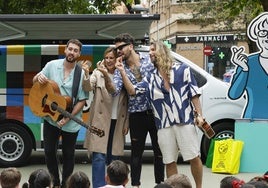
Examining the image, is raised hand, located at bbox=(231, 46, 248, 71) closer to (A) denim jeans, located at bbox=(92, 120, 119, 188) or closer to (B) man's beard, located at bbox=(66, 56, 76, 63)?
(A) denim jeans, located at bbox=(92, 120, 119, 188)

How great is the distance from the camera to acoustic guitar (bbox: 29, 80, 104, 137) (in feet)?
24.3

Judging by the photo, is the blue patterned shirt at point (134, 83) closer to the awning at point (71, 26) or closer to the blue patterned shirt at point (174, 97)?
the blue patterned shirt at point (174, 97)

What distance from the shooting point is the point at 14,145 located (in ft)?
34.6

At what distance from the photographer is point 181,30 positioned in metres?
45.1

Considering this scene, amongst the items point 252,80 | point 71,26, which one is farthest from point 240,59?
point 71,26

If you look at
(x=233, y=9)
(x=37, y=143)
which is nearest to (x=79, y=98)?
(x=37, y=143)

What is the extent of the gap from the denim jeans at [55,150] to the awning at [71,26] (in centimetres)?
297

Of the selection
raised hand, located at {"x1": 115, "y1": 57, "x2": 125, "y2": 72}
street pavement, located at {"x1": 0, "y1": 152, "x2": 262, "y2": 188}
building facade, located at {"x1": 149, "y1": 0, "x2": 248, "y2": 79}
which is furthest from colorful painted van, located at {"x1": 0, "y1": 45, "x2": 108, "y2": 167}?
building facade, located at {"x1": 149, "y1": 0, "x2": 248, "y2": 79}

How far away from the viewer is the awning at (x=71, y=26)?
10.1 meters

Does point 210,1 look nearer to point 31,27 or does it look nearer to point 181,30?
point 181,30

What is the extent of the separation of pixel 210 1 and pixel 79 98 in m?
26.3

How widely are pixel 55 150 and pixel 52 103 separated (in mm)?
543

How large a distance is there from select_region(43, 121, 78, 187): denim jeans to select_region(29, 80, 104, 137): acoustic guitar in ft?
0.52

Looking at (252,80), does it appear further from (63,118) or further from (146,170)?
(63,118)
